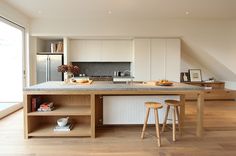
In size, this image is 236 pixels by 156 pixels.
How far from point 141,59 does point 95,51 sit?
4.51 feet

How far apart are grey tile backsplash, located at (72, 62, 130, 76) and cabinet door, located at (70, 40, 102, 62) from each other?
0.52 meters

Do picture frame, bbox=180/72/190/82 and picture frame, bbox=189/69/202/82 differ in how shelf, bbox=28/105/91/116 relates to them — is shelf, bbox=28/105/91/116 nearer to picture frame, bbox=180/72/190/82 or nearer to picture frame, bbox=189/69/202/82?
picture frame, bbox=180/72/190/82

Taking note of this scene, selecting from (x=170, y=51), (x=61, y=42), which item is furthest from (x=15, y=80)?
(x=170, y=51)

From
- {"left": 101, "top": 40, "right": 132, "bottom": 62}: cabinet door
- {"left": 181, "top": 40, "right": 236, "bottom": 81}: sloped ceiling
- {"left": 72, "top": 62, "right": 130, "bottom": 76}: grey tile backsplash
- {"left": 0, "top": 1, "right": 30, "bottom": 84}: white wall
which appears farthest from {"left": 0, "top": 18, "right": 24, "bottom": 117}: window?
{"left": 181, "top": 40, "right": 236, "bottom": 81}: sloped ceiling

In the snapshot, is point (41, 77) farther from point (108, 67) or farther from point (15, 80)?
point (108, 67)

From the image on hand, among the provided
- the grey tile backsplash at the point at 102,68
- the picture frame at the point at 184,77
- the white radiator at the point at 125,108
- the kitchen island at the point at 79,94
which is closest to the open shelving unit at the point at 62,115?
the kitchen island at the point at 79,94

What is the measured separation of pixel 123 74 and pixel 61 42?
6.89 ft

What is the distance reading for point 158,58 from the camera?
19.1 feet

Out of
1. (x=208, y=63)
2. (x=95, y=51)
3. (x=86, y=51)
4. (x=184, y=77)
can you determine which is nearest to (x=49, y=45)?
(x=86, y=51)

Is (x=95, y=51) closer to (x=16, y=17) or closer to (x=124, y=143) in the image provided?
(x=16, y=17)

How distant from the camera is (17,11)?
16.0 feet

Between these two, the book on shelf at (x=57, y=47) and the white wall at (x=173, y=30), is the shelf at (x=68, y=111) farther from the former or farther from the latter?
the book on shelf at (x=57, y=47)

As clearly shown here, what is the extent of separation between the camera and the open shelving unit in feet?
10.4

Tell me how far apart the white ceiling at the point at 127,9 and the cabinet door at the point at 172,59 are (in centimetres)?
73
